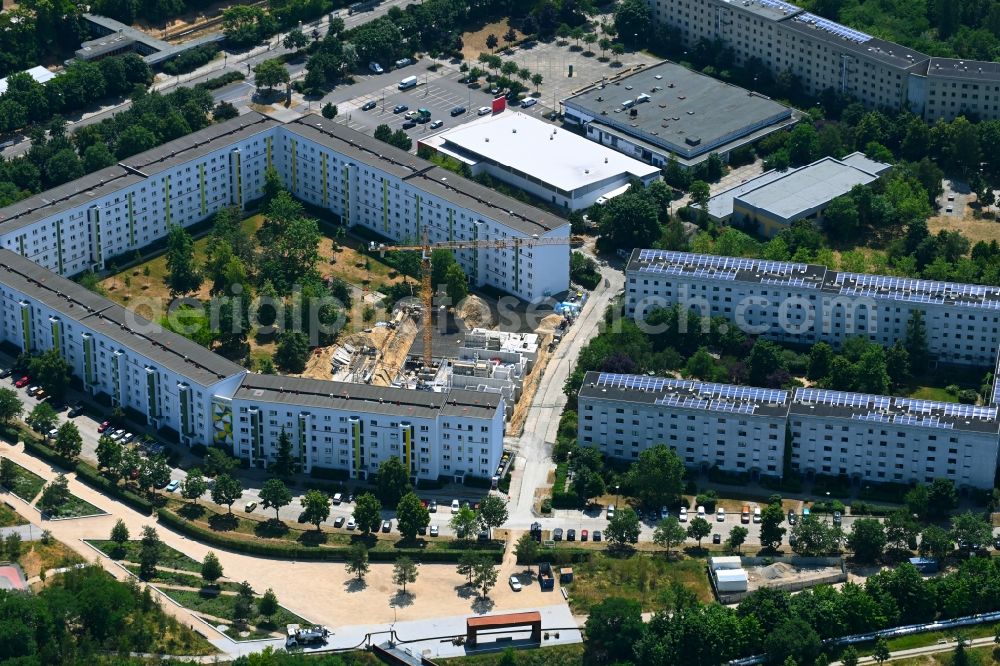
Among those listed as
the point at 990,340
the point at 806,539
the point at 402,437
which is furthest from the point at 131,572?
the point at 990,340

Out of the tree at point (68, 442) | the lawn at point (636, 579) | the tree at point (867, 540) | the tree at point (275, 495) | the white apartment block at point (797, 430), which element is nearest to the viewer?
the lawn at point (636, 579)

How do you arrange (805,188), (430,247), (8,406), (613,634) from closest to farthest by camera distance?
(613,634)
(8,406)
(430,247)
(805,188)

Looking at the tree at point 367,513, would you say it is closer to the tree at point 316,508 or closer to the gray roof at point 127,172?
the tree at point 316,508

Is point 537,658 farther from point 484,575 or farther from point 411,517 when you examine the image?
point 411,517

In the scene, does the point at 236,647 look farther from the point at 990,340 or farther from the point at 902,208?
the point at 902,208

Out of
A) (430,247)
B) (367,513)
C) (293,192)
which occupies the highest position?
(430,247)

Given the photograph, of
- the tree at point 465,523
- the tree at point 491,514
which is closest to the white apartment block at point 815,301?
the tree at point 491,514

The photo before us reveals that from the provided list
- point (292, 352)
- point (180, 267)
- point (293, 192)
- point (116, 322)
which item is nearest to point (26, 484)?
point (116, 322)
